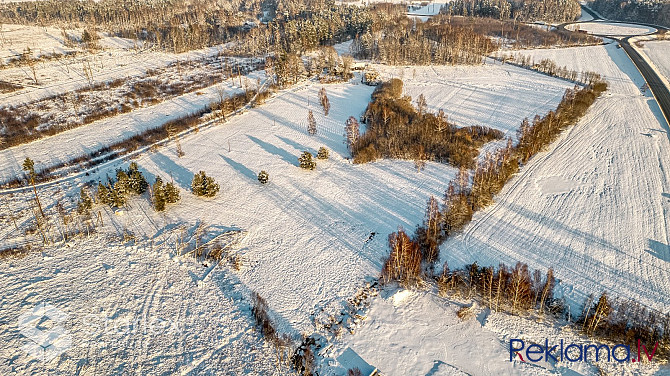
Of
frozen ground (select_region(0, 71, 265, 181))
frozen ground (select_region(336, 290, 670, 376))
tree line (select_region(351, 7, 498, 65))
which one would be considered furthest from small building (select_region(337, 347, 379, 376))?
tree line (select_region(351, 7, 498, 65))

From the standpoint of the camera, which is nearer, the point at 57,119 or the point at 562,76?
the point at 57,119

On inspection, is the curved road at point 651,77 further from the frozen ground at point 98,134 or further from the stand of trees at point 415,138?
the frozen ground at point 98,134

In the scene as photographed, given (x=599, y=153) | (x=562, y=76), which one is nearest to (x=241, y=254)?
(x=599, y=153)

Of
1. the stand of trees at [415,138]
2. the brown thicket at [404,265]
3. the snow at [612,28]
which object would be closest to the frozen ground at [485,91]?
the stand of trees at [415,138]

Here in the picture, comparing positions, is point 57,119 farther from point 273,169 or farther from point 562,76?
point 562,76

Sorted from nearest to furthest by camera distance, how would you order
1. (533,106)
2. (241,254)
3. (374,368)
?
(374,368), (241,254), (533,106)
